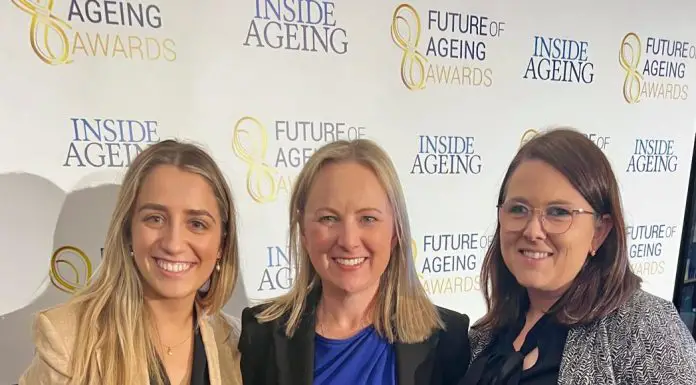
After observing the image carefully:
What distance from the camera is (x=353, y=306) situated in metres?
1.54

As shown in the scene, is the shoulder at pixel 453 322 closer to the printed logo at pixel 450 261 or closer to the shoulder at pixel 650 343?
the shoulder at pixel 650 343

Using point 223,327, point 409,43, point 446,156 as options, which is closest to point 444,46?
point 409,43

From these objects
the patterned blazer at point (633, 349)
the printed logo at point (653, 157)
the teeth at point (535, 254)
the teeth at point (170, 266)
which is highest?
the printed logo at point (653, 157)

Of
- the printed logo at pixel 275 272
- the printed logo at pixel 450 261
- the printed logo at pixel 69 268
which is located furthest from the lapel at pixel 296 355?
the printed logo at pixel 450 261

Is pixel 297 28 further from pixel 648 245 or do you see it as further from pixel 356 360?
pixel 648 245

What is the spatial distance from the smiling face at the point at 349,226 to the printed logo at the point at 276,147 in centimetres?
83

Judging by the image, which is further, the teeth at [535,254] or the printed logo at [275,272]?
the printed logo at [275,272]

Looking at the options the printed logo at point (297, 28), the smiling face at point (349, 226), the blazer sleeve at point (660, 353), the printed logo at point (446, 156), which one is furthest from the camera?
the printed logo at point (446, 156)

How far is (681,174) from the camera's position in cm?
335

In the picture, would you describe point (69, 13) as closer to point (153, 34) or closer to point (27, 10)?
point (27, 10)

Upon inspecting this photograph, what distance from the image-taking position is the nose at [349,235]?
55.1 inches

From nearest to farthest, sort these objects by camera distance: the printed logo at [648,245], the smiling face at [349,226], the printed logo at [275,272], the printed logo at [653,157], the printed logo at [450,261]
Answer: the smiling face at [349,226] < the printed logo at [275,272] < the printed logo at [450,261] < the printed logo at [653,157] < the printed logo at [648,245]

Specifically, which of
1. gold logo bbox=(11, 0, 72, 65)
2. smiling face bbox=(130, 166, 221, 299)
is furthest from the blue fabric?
gold logo bbox=(11, 0, 72, 65)

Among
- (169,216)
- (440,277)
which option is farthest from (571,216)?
(440,277)
